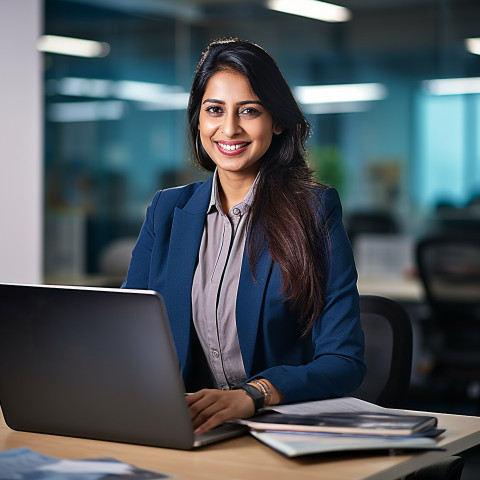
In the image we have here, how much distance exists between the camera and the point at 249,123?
1870mm

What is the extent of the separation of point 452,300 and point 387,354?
116 inches

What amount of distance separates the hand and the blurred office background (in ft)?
11.7

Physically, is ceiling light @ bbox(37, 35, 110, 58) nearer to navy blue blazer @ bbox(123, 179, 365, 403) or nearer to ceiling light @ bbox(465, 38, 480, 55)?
ceiling light @ bbox(465, 38, 480, 55)

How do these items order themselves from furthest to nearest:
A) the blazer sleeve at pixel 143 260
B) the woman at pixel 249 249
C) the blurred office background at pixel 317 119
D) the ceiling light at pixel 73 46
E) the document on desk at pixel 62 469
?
the blurred office background at pixel 317 119 → the ceiling light at pixel 73 46 → the blazer sleeve at pixel 143 260 → the woman at pixel 249 249 → the document on desk at pixel 62 469

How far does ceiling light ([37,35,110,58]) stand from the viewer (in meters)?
5.89

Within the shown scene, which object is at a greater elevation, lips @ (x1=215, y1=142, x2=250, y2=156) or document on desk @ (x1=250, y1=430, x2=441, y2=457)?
lips @ (x1=215, y1=142, x2=250, y2=156)

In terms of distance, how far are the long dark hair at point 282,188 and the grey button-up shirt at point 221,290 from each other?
2.1 inches

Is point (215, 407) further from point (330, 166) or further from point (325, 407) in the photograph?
point (330, 166)

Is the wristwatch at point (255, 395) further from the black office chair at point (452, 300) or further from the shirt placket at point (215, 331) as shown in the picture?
the black office chair at point (452, 300)

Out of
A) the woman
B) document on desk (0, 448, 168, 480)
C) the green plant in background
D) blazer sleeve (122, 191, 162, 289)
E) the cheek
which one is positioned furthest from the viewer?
the green plant in background

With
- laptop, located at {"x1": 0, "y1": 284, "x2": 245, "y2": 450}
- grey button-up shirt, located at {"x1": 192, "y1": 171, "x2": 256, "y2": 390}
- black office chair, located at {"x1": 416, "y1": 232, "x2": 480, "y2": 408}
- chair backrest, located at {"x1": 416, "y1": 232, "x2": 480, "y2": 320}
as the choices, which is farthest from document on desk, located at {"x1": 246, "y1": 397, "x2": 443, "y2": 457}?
chair backrest, located at {"x1": 416, "y1": 232, "x2": 480, "y2": 320}

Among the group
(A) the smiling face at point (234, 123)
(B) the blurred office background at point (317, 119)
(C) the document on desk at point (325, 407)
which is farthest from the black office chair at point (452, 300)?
(C) the document on desk at point (325, 407)

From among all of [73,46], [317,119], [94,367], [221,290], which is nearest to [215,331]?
[221,290]

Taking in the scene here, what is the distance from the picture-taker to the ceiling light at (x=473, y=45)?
6.58 meters
